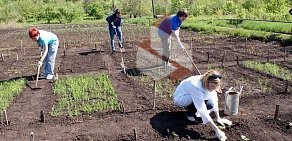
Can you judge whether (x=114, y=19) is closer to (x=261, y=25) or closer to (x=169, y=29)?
(x=169, y=29)

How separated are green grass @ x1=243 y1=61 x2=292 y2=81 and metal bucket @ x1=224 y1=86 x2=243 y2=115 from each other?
2.85m

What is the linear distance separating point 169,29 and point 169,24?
142 millimetres

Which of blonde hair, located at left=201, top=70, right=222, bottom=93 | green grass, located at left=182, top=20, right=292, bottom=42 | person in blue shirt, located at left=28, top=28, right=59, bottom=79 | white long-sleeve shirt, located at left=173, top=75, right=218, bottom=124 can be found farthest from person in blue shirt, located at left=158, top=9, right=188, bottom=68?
green grass, located at left=182, top=20, right=292, bottom=42

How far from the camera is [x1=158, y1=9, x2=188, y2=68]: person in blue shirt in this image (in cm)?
790

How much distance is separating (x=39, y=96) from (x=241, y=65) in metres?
5.14

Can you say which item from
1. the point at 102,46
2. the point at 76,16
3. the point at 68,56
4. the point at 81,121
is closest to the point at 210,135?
the point at 81,121

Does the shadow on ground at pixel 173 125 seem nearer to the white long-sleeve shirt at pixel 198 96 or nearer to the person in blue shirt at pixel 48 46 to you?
the white long-sleeve shirt at pixel 198 96

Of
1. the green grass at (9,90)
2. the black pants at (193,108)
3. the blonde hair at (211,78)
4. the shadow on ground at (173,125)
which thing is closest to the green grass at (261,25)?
the shadow on ground at (173,125)

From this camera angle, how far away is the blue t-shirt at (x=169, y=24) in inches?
319

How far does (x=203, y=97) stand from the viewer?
186 inches

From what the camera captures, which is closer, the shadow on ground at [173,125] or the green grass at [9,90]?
the shadow on ground at [173,125]

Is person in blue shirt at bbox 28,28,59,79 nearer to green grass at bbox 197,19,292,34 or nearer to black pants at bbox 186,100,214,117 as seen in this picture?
black pants at bbox 186,100,214,117

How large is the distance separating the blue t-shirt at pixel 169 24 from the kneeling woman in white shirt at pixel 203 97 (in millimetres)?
3159

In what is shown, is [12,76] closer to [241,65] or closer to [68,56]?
[68,56]
